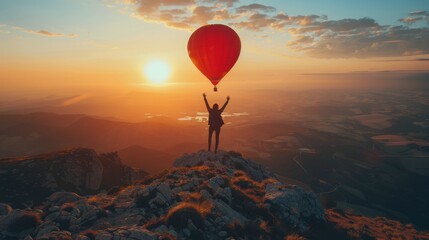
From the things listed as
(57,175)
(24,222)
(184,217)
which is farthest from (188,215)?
(57,175)

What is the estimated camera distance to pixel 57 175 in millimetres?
33062

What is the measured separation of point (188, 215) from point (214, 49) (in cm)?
2009

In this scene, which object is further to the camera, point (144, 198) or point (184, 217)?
point (144, 198)

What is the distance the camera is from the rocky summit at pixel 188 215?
14.2 m

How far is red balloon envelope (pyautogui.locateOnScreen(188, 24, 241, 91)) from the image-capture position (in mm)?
30609

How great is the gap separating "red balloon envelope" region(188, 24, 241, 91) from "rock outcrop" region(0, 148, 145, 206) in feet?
62.1

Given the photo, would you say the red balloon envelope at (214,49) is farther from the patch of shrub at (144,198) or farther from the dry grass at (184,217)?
the dry grass at (184,217)

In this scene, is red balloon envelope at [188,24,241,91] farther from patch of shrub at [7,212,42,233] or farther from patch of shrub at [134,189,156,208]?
patch of shrub at [7,212,42,233]

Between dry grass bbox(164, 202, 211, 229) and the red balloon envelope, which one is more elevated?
the red balloon envelope

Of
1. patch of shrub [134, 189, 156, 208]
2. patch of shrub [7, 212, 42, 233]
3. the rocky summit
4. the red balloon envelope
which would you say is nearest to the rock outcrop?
the rocky summit

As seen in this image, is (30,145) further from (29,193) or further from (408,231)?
(408,231)

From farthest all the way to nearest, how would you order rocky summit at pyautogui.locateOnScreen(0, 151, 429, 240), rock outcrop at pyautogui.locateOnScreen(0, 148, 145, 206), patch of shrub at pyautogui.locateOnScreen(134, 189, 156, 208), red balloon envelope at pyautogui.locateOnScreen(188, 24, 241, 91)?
red balloon envelope at pyautogui.locateOnScreen(188, 24, 241, 91)
rock outcrop at pyautogui.locateOnScreen(0, 148, 145, 206)
patch of shrub at pyautogui.locateOnScreen(134, 189, 156, 208)
rocky summit at pyautogui.locateOnScreen(0, 151, 429, 240)

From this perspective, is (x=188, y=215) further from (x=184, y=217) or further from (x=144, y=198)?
(x=144, y=198)

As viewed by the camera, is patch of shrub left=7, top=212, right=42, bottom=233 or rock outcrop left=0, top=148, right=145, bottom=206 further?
rock outcrop left=0, top=148, right=145, bottom=206
